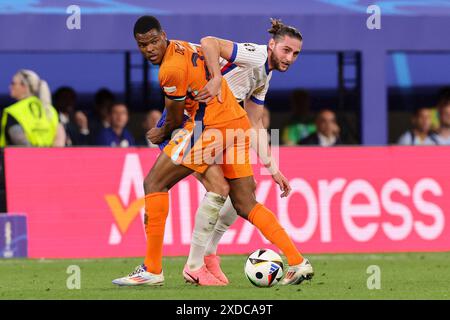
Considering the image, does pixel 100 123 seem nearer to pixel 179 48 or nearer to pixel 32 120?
pixel 32 120

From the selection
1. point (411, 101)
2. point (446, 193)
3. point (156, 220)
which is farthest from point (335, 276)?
point (411, 101)

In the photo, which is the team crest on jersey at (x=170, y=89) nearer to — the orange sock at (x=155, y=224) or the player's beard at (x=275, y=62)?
the orange sock at (x=155, y=224)

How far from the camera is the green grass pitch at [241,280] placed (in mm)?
8211

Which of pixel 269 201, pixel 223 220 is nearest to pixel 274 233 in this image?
pixel 223 220

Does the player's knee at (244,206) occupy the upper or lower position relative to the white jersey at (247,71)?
lower

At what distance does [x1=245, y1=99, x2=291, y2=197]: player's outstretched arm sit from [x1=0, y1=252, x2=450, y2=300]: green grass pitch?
2.69 feet

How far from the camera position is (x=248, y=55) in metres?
8.84

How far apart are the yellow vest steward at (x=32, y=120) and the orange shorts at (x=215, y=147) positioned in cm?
511

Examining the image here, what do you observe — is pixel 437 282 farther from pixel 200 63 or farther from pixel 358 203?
pixel 358 203

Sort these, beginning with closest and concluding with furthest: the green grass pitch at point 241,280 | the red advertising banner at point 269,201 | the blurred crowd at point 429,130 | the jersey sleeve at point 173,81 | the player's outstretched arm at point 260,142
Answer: the green grass pitch at point 241,280, the jersey sleeve at point 173,81, the player's outstretched arm at point 260,142, the red advertising banner at point 269,201, the blurred crowd at point 429,130

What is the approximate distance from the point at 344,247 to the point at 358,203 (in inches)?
18.9

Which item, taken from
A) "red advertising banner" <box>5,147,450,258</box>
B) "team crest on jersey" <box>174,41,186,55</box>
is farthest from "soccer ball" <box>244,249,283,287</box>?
"red advertising banner" <box>5,147,450,258</box>

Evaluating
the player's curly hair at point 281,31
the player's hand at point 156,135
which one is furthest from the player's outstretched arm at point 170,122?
the player's curly hair at point 281,31

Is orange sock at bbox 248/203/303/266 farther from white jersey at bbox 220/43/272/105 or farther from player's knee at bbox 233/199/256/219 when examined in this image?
white jersey at bbox 220/43/272/105
